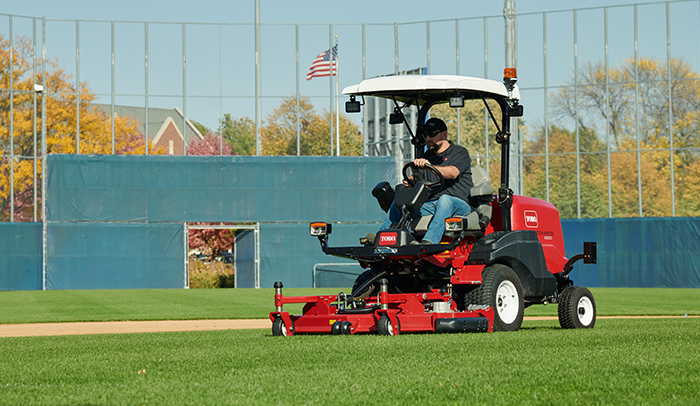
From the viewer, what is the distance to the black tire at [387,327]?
811 centimetres

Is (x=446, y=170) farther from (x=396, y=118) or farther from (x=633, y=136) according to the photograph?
(x=633, y=136)

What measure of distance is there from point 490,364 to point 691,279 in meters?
26.9

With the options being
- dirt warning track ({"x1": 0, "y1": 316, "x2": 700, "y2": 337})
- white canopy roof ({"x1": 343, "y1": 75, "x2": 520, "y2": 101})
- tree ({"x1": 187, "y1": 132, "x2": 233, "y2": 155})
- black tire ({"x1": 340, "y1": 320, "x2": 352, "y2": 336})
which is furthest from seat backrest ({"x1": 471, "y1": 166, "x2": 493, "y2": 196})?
tree ({"x1": 187, "y1": 132, "x2": 233, "y2": 155})

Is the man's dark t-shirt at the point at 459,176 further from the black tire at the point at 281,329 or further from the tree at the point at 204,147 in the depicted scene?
the tree at the point at 204,147

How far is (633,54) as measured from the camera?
35.5 metres

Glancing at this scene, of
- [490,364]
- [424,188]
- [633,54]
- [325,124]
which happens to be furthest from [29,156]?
[490,364]

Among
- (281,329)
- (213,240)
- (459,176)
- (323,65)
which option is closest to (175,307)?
(281,329)

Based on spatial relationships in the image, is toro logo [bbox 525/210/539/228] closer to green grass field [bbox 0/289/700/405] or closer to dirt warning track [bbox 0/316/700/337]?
green grass field [bbox 0/289/700/405]

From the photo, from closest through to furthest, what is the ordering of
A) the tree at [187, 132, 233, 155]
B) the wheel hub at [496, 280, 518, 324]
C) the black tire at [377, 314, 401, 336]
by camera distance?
1. the black tire at [377, 314, 401, 336]
2. the wheel hub at [496, 280, 518, 324]
3. the tree at [187, 132, 233, 155]

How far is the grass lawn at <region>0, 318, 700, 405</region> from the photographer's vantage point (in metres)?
4.82

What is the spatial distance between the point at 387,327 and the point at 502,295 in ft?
5.01

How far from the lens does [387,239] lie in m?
8.62

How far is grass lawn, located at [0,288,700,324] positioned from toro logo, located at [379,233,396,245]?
7384 mm

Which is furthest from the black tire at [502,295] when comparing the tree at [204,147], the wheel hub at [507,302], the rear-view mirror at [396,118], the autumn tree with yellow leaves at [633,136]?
the tree at [204,147]
